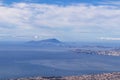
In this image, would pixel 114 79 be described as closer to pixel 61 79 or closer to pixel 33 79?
pixel 61 79

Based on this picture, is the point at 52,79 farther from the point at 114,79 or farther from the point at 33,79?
the point at 114,79

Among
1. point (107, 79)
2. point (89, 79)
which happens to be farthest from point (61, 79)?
point (107, 79)

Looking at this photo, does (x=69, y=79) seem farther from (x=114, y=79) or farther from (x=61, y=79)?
(x=114, y=79)

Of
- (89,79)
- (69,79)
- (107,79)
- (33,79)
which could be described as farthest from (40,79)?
(107,79)

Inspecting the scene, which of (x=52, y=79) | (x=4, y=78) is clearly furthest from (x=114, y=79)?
(x=4, y=78)

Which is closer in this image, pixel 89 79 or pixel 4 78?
pixel 89 79

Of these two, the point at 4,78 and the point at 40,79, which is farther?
the point at 4,78

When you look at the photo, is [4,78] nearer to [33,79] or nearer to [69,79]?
[33,79]
